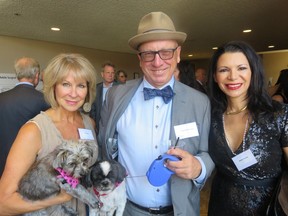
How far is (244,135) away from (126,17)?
4.82m

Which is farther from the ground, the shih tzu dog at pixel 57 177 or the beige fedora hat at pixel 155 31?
the beige fedora hat at pixel 155 31

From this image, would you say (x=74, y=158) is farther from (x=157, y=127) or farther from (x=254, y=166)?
(x=254, y=166)

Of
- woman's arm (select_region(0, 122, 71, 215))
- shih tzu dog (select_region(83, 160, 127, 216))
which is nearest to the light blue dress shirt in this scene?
shih tzu dog (select_region(83, 160, 127, 216))

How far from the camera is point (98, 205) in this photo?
5.07 ft

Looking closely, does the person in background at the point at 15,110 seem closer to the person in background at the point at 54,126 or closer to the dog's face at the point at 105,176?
the person in background at the point at 54,126

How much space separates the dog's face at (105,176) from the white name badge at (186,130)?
1.35ft

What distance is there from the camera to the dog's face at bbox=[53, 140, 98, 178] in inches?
57.6

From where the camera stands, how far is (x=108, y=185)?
5.03 feet

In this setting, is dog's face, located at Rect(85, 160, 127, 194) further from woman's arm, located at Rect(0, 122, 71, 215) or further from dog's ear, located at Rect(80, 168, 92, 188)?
woman's arm, located at Rect(0, 122, 71, 215)

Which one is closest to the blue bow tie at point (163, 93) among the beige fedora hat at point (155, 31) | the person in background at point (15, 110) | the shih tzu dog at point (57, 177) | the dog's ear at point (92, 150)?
the beige fedora hat at point (155, 31)

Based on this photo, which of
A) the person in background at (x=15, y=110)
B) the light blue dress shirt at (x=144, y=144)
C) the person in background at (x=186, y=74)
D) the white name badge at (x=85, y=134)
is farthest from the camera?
the person in background at (x=186, y=74)

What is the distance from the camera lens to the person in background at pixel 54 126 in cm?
148

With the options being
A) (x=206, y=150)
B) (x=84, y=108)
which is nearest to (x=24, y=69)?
(x=84, y=108)

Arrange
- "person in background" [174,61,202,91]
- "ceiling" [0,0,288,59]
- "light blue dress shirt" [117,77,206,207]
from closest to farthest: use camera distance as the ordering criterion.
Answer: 1. "light blue dress shirt" [117,77,206,207]
2. "person in background" [174,61,202,91]
3. "ceiling" [0,0,288,59]
